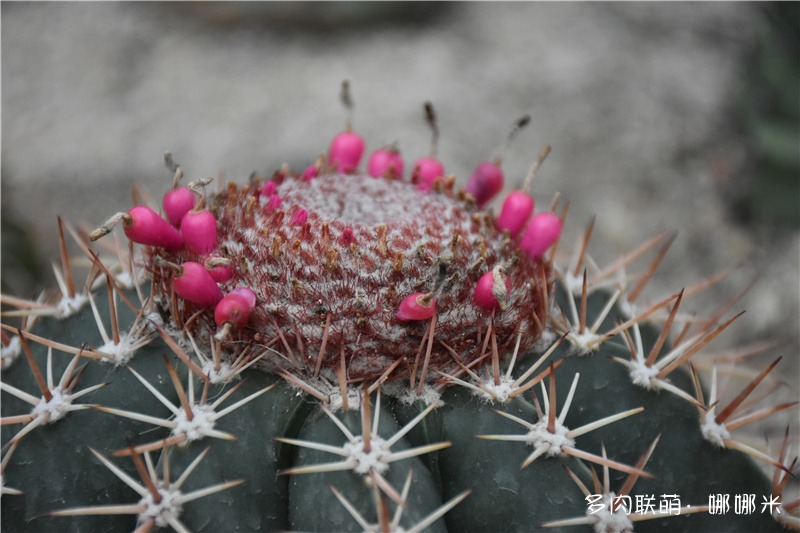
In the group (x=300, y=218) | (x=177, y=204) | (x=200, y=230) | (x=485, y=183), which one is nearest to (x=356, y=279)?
(x=300, y=218)

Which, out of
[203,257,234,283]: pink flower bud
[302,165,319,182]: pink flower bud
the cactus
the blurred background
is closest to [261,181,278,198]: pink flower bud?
the cactus

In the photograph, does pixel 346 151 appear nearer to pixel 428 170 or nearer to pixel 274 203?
pixel 428 170

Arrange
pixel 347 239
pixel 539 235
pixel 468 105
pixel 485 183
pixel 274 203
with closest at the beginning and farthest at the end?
pixel 347 239 < pixel 274 203 < pixel 539 235 < pixel 485 183 < pixel 468 105

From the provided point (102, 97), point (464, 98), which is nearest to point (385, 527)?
point (464, 98)

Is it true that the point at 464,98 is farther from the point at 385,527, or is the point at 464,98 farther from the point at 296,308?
the point at 385,527

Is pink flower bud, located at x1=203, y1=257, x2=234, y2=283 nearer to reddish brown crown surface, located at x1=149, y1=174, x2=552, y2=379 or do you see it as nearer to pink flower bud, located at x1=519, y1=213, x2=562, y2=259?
reddish brown crown surface, located at x1=149, y1=174, x2=552, y2=379

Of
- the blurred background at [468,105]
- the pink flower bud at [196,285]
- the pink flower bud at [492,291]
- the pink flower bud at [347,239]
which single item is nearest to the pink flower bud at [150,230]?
the pink flower bud at [196,285]

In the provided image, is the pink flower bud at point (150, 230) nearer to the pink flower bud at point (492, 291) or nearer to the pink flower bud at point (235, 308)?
the pink flower bud at point (235, 308)
